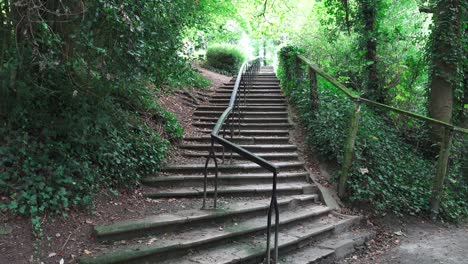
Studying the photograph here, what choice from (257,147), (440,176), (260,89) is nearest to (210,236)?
(257,147)

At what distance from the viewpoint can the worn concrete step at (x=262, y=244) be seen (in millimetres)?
3521

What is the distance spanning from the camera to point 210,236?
3.80 metres

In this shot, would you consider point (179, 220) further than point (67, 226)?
Yes

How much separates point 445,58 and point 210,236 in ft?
19.0

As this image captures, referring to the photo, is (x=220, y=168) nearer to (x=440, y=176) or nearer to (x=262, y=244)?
(x=262, y=244)

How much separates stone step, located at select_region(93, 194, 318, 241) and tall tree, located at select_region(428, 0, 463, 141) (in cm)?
406

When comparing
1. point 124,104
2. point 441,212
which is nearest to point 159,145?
point 124,104

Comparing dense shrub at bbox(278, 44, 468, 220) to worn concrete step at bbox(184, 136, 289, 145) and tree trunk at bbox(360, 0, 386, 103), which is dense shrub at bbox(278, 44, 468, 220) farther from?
tree trunk at bbox(360, 0, 386, 103)

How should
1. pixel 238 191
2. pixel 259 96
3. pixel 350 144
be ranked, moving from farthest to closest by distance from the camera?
pixel 259 96
pixel 350 144
pixel 238 191

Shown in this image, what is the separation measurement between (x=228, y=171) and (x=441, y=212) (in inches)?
134

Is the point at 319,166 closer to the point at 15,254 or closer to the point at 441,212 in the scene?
the point at 441,212

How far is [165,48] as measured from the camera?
4598 millimetres

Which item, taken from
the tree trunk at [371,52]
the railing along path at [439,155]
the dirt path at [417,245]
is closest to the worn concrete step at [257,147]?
the railing along path at [439,155]

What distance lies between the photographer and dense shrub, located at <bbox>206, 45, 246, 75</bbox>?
1778cm
